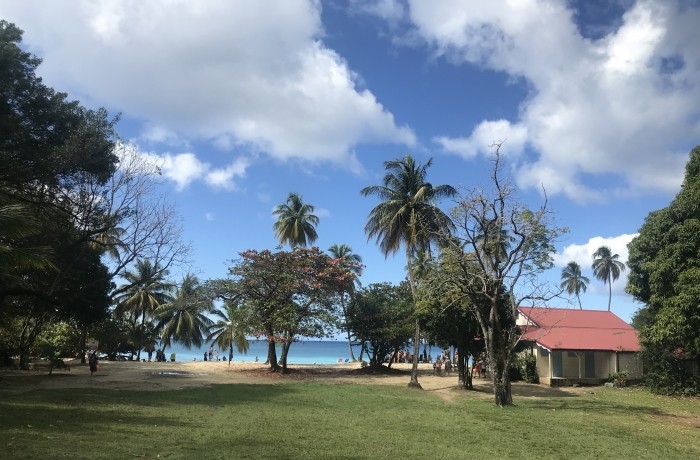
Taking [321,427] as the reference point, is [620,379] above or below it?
below

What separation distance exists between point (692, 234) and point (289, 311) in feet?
70.1

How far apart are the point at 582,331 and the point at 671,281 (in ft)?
36.1

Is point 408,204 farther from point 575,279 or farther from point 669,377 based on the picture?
point 575,279

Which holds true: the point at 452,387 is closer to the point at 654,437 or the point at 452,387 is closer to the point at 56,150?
the point at 654,437

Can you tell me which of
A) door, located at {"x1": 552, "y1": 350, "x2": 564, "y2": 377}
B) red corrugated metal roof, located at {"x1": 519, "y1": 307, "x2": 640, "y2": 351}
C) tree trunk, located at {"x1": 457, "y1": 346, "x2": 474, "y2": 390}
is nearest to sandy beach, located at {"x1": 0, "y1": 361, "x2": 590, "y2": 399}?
tree trunk, located at {"x1": 457, "y1": 346, "x2": 474, "y2": 390}

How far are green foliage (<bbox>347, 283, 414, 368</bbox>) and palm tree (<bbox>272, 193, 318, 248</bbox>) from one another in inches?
356

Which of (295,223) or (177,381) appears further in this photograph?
(295,223)

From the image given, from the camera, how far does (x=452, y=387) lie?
2755cm

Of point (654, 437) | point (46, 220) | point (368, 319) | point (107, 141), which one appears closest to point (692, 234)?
point (654, 437)

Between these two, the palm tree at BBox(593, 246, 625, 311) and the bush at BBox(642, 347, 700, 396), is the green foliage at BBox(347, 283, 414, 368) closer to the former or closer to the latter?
the bush at BBox(642, 347, 700, 396)

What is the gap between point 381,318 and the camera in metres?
36.1

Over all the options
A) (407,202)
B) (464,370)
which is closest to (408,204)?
(407,202)

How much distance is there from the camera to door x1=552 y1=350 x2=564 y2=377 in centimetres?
3153

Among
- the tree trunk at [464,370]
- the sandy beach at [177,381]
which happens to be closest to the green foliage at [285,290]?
the sandy beach at [177,381]
